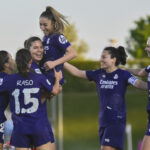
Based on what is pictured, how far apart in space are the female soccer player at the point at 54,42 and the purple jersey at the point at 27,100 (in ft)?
1.48

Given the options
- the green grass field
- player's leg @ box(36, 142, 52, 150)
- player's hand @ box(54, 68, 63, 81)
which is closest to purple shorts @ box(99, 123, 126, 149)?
player's hand @ box(54, 68, 63, 81)

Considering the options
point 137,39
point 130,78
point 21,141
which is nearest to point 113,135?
point 130,78

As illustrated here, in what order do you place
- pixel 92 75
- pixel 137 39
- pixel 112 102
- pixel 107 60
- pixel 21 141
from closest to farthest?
pixel 21 141 < pixel 112 102 < pixel 107 60 < pixel 92 75 < pixel 137 39

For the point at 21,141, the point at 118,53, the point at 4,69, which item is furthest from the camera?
the point at 118,53

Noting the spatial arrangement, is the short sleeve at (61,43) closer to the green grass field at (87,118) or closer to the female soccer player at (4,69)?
the female soccer player at (4,69)

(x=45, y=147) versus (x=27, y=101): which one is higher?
(x=27, y=101)

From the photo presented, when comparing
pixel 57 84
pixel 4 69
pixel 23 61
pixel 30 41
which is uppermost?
pixel 30 41

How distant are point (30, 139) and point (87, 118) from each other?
825 inches

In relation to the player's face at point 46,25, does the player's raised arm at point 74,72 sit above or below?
below

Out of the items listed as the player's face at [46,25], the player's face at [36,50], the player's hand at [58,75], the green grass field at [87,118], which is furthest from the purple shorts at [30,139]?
the green grass field at [87,118]

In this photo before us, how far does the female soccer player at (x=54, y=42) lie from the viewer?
250 inches

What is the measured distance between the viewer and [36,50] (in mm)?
6277

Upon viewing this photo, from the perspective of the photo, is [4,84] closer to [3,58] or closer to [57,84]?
[3,58]

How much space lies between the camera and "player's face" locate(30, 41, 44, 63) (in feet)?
20.6
